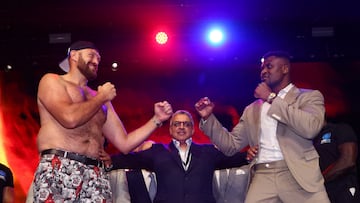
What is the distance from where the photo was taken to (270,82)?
15.4ft

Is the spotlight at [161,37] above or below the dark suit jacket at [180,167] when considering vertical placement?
above

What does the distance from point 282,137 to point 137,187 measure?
1424 millimetres

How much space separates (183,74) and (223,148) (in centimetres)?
336

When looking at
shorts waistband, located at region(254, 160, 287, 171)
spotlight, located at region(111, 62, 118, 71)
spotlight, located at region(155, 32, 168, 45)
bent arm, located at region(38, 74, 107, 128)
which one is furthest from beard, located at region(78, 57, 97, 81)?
spotlight, located at region(111, 62, 118, 71)

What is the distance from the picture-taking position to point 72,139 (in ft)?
12.0

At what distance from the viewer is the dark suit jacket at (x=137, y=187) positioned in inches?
194

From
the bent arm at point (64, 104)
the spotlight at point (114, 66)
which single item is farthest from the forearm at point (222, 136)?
the spotlight at point (114, 66)

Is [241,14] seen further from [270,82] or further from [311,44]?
[270,82]

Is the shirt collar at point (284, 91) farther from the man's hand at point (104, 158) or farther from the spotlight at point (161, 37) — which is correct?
the spotlight at point (161, 37)

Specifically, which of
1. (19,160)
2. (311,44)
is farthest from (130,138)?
(19,160)

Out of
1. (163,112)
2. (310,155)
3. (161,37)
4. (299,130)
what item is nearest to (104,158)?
(163,112)

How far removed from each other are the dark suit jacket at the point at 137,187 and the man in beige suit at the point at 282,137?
0.81 metres

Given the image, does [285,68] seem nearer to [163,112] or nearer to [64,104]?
[163,112]

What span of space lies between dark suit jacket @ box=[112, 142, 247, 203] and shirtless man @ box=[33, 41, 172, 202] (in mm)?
1323
